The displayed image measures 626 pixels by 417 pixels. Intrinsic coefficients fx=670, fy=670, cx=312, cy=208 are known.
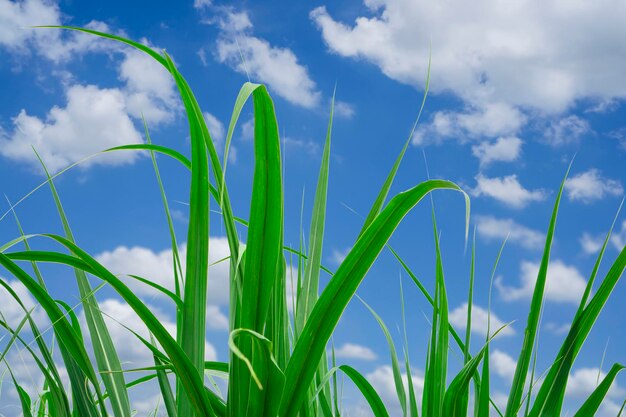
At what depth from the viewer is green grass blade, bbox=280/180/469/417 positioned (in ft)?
2.47

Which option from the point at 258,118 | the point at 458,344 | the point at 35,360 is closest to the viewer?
the point at 258,118

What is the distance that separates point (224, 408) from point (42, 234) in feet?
1.10

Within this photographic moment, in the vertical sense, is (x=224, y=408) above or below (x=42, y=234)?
below

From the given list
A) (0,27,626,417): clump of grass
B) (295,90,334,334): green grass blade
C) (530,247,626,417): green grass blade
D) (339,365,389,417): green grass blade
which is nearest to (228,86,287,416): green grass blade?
(0,27,626,417): clump of grass

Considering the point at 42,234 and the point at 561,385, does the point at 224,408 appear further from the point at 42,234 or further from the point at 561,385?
the point at 561,385

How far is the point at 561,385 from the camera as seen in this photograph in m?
0.94

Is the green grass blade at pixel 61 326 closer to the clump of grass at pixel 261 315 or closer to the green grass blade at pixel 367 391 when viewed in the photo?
the clump of grass at pixel 261 315

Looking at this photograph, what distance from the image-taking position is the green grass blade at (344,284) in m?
0.75

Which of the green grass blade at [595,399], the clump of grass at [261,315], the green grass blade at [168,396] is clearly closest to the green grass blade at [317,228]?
the clump of grass at [261,315]

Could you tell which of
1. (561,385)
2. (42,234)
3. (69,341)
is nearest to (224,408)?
(69,341)

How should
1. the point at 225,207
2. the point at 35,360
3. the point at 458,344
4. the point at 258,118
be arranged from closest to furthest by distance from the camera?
the point at 258,118 < the point at 225,207 < the point at 35,360 < the point at 458,344

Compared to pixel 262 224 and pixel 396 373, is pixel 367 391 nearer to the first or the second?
pixel 396 373

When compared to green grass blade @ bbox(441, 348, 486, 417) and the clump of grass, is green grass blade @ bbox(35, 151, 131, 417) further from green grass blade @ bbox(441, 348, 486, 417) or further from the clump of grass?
green grass blade @ bbox(441, 348, 486, 417)

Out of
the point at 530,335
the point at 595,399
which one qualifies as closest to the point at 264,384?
the point at 530,335
